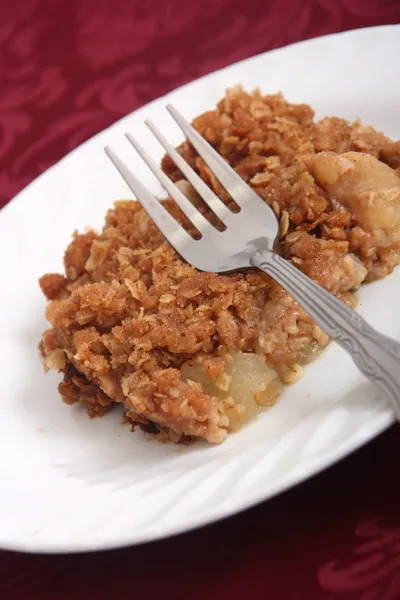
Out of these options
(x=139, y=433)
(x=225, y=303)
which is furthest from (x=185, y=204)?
(x=139, y=433)

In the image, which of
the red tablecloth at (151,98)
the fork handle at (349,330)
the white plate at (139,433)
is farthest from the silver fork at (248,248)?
the red tablecloth at (151,98)

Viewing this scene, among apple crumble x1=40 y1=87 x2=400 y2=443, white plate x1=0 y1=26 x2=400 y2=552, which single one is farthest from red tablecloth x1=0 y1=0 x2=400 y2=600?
apple crumble x1=40 y1=87 x2=400 y2=443

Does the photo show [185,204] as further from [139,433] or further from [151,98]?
[151,98]

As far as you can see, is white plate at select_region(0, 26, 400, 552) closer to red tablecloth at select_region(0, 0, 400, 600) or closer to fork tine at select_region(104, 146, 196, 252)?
red tablecloth at select_region(0, 0, 400, 600)

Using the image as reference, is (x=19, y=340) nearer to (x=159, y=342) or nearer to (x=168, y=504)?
(x=159, y=342)

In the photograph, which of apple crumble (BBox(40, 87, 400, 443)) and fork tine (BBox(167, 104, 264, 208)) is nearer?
apple crumble (BBox(40, 87, 400, 443))

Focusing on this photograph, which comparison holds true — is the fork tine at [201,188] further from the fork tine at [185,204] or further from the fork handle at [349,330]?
the fork handle at [349,330]
